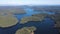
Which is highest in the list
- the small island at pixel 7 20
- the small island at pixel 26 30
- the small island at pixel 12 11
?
the small island at pixel 12 11

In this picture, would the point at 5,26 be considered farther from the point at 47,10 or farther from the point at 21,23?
the point at 47,10

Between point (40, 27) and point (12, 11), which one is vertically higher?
point (12, 11)

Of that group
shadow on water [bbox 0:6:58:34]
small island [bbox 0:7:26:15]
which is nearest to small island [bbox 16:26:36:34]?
shadow on water [bbox 0:6:58:34]

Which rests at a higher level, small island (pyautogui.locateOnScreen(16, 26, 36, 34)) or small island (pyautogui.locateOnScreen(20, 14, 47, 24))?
small island (pyautogui.locateOnScreen(20, 14, 47, 24))

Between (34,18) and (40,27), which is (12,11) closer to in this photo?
(34,18)

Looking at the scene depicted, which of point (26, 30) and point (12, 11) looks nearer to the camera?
point (26, 30)

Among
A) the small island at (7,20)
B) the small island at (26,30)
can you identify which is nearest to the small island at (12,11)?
the small island at (7,20)

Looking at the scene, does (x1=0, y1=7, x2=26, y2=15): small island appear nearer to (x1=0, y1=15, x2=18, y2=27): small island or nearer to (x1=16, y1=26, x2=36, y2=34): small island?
(x1=0, y1=15, x2=18, y2=27): small island

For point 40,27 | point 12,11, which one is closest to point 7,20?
point 12,11

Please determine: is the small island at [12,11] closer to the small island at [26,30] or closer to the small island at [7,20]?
the small island at [7,20]
